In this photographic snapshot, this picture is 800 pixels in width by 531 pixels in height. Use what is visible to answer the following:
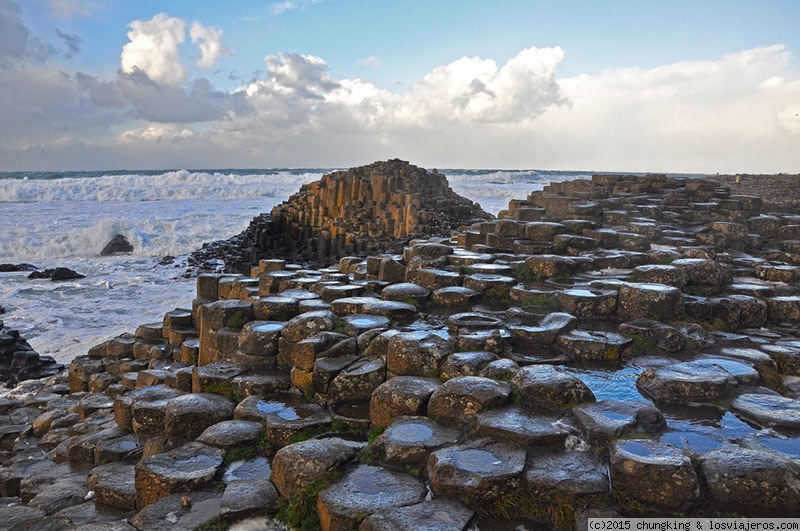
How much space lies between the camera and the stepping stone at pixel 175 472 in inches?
151

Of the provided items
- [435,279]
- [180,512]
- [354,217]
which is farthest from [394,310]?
[354,217]

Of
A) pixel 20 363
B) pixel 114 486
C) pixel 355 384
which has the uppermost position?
pixel 355 384

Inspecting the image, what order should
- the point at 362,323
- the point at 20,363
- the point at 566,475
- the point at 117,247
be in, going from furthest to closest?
the point at 117,247
the point at 20,363
the point at 362,323
the point at 566,475

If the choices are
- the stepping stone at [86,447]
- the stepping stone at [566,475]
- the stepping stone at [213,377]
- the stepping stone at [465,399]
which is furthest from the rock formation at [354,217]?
the stepping stone at [566,475]

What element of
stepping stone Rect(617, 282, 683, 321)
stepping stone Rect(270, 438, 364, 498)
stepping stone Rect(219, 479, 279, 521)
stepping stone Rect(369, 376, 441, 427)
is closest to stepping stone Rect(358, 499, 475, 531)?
stepping stone Rect(270, 438, 364, 498)

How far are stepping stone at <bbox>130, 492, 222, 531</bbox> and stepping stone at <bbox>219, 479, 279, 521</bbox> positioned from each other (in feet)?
0.34

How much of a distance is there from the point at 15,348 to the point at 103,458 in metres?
6.99

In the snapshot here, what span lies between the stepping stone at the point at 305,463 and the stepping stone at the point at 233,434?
0.62 metres

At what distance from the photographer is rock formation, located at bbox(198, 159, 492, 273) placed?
59.9ft

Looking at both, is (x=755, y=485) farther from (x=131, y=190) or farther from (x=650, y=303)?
(x=131, y=190)

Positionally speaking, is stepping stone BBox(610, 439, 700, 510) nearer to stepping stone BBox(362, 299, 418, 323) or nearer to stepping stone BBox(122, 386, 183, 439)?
stepping stone BBox(362, 299, 418, 323)

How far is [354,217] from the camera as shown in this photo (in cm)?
2067

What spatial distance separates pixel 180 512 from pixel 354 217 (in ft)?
57.2

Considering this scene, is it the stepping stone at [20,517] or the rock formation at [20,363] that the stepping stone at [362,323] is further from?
the rock formation at [20,363]
